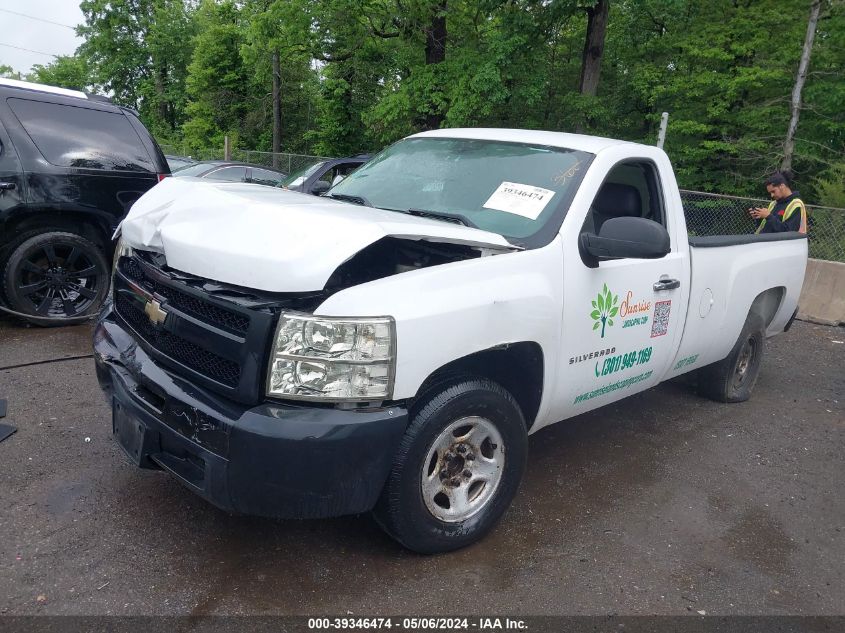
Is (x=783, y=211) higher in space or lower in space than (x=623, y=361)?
higher

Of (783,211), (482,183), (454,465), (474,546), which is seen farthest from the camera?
(783,211)

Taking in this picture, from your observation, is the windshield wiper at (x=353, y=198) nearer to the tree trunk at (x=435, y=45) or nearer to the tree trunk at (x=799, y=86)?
the tree trunk at (x=799, y=86)

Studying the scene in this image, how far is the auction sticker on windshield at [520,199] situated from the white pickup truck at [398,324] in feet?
0.04

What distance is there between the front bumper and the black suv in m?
3.84

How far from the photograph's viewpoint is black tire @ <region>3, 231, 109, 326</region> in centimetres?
574

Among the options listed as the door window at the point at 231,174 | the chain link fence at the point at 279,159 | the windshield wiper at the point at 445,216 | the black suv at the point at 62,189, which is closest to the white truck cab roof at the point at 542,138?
the windshield wiper at the point at 445,216

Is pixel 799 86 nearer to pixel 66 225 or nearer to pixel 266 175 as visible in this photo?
pixel 266 175

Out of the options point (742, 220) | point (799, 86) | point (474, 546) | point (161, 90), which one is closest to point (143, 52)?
point (161, 90)

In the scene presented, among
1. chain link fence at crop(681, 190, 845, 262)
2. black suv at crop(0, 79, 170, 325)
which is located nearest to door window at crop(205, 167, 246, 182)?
black suv at crop(0, 79, 170, 325)

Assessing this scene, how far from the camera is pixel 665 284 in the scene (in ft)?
12.8

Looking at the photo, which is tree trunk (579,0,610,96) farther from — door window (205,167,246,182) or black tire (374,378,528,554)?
black tire (374,378,528,554)

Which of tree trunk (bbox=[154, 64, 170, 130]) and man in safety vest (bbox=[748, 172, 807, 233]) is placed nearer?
man in safety vest (bbox=[748, 172, 807, 233])

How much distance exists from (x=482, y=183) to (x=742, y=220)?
8.41 m

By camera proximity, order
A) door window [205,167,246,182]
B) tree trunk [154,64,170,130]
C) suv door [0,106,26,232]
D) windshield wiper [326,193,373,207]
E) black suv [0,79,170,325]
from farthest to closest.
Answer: tree trunk [154,64,170,130] < door window [205,167,246,182] < black suv [0,79,170,325] < suv door [0,106,26,232] < windshield wiper [326,193,373,207]
